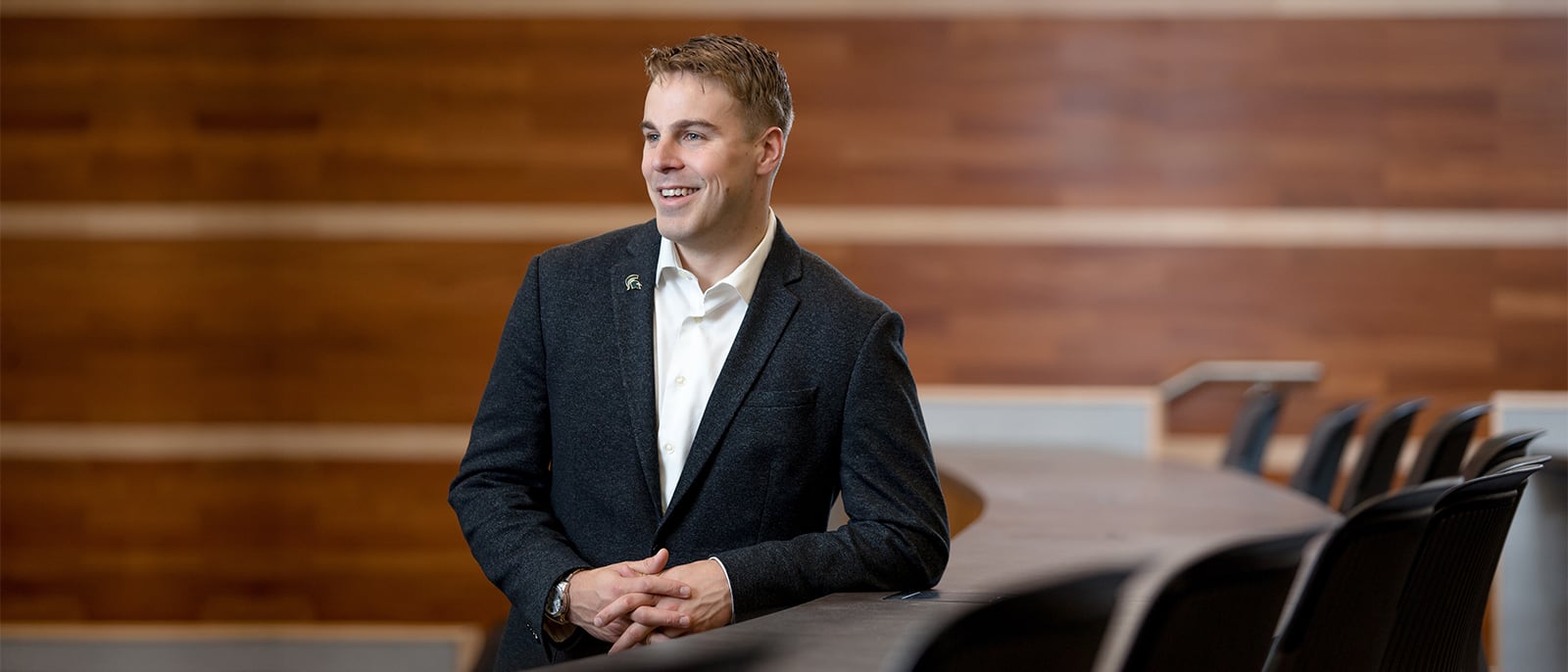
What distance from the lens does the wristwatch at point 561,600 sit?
1725mm

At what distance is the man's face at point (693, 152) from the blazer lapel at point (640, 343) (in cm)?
10

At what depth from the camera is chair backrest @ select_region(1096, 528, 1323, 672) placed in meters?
0.97

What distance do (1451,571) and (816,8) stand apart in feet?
14.6

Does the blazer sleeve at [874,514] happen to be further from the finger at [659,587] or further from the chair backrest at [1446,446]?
the chair backrest at [1446,446]

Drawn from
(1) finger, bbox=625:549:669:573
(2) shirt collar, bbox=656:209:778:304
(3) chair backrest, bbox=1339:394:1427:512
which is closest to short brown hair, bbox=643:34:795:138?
(2) shirt collar, bbox=656:209:778:304

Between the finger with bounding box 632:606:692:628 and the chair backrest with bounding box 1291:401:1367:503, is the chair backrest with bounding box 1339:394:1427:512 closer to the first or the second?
the chair backrest with bounding box 1291:401:1367:503

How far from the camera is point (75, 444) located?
568 cm

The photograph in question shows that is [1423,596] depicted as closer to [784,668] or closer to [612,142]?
[784,668]

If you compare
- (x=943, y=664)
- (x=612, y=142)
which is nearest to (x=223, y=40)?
(x=612, y=142)

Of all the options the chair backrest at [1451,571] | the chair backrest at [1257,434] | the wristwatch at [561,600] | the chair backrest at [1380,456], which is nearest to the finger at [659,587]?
the wristwatch at [561,600]

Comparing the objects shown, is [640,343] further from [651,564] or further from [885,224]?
[885,224]

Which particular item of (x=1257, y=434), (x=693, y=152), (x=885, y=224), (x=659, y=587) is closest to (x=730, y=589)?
(x=659, y=587)

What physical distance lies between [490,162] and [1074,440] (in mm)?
2706

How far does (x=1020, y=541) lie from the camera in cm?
233
